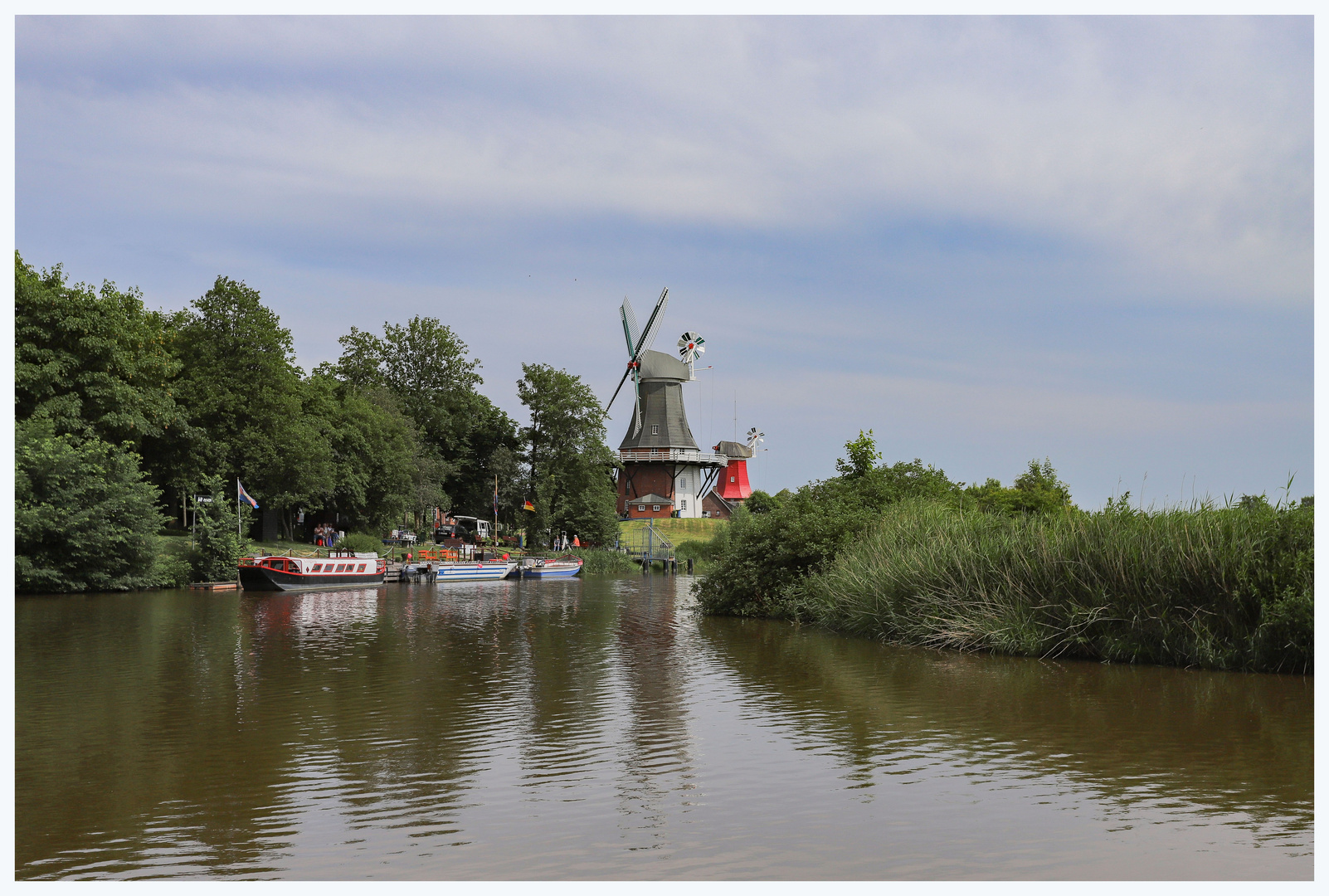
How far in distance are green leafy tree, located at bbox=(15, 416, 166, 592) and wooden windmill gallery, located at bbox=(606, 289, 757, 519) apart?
44.1 m

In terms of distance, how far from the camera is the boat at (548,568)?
54.4 m

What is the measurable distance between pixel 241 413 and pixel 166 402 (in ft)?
18.7

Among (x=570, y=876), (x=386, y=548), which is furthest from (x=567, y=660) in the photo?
(x=386, y=548)

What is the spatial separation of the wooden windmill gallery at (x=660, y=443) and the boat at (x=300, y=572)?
3516 cm

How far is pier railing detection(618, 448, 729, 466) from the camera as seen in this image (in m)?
78.2

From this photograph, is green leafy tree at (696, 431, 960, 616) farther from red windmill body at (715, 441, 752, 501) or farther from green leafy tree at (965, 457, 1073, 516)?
red windmill body at (715, 441, 752, 501)

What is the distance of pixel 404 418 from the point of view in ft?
208

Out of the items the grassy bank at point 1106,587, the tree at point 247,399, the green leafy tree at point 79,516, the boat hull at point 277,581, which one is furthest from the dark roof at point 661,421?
the grassy bank at point 1106,587

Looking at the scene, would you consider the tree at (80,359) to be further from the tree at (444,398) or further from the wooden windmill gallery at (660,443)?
the wooden windmill gallery at (660,443)

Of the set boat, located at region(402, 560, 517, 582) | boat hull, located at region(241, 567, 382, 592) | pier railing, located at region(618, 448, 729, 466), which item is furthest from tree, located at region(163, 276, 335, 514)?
pier railing, located at region(618, 448, 729, 466)

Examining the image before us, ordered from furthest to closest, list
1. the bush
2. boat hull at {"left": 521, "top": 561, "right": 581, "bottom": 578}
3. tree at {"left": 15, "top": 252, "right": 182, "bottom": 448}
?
the bush
boat hull at {"left": 521, "top": 561, "right": 581, "bottom": 578}
tree at {"left": 15, "top": 252, "right": 182, "bottom": 448}

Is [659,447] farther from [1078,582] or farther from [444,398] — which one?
[1078,582]

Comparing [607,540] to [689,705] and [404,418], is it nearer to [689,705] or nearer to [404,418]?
[404,418]

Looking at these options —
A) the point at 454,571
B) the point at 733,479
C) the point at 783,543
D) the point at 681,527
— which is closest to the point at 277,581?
the point at 454,571
